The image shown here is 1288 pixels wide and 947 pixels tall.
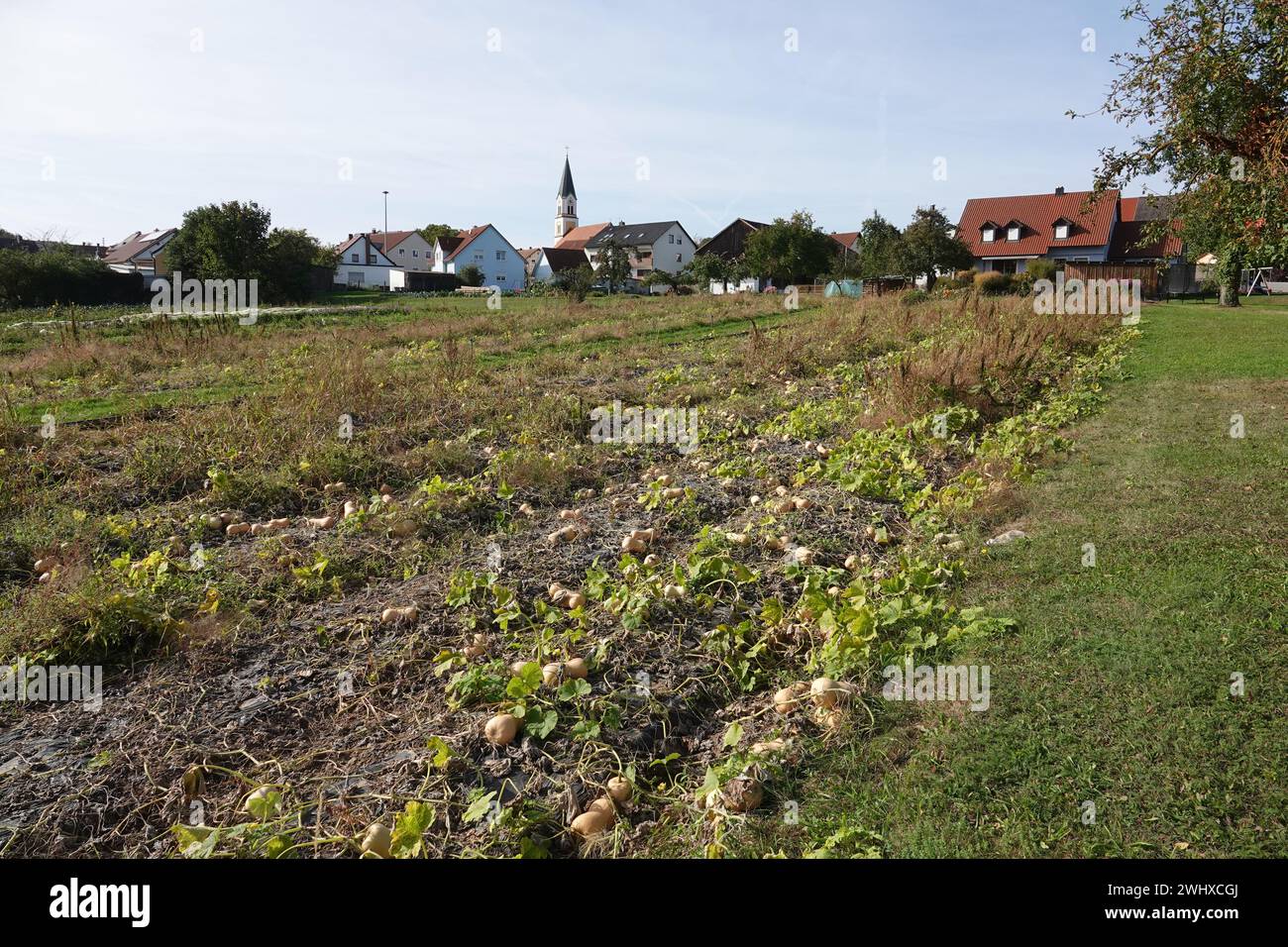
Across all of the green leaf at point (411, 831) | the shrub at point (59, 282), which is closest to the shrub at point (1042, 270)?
the green leaf at point (411, 831)

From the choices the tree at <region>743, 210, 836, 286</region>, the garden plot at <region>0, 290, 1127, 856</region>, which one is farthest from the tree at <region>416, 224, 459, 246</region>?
the garden plot at <region>0, 290, 1127, 856</region>

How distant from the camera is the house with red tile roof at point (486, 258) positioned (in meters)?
78.9

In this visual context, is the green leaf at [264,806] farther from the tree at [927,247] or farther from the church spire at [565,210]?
the church spire at [565,210]

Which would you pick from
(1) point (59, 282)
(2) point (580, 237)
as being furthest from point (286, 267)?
(2) point (580, 237)

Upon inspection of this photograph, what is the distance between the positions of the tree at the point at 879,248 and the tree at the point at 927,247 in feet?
1.06

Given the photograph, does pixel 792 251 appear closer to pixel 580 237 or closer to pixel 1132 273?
pixel 1132 273

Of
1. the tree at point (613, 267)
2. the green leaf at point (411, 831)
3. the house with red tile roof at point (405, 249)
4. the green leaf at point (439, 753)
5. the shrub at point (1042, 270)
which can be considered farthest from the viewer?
the house with red tile roof at point (405, 249)

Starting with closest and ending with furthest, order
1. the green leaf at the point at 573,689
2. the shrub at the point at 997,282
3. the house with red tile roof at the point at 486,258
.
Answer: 1. the green leaf at the point at 573,689
2. the shrub at the point at 997,282
3. the house with red tile roof at the point at 486,258

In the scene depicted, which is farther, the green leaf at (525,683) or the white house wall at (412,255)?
the white house wall at (412,255)

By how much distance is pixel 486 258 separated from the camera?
8025 centimetres

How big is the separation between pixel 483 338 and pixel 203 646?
1499 cm

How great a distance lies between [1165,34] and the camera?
8.02 metres

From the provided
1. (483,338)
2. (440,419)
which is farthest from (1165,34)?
(483,338)

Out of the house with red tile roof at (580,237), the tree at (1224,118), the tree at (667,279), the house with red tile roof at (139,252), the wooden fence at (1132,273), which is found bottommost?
the tree at (1224,118)
